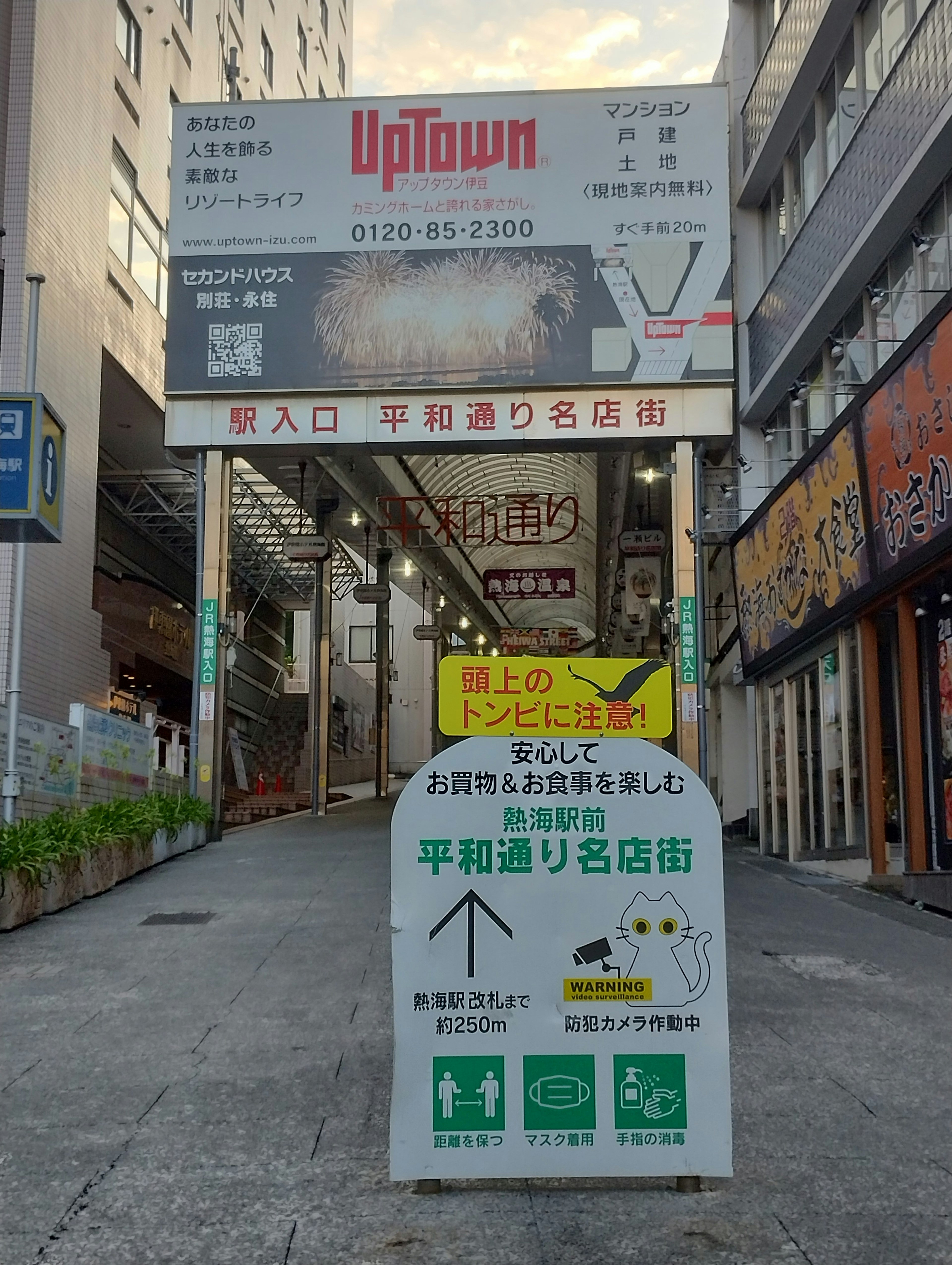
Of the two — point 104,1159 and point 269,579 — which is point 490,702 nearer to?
point 104,1159

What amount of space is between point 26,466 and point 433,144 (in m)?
13.3

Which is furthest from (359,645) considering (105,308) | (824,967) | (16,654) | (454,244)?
(824,967)

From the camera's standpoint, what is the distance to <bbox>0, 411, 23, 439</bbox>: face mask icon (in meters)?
9.96

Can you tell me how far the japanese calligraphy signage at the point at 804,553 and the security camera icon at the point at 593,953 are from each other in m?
9.90

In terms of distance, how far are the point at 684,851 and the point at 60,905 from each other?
9016 mm

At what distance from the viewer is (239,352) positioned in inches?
829

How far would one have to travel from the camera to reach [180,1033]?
6953mm

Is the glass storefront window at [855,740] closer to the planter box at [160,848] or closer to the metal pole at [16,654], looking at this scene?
the planter box at [160,848]

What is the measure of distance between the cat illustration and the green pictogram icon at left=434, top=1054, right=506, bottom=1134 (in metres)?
0.52

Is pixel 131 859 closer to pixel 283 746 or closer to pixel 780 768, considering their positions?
pixel 780 768

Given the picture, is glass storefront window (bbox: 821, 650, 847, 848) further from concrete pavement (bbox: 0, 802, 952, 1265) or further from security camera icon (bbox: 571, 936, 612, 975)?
security camera icon (bbox: 571, 936, 612, 975)

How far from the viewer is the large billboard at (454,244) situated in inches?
811

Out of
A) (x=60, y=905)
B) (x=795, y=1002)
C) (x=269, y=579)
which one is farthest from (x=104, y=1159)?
(x=269, y=579)

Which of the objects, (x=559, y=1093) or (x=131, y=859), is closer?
(x=559, y=1093)
